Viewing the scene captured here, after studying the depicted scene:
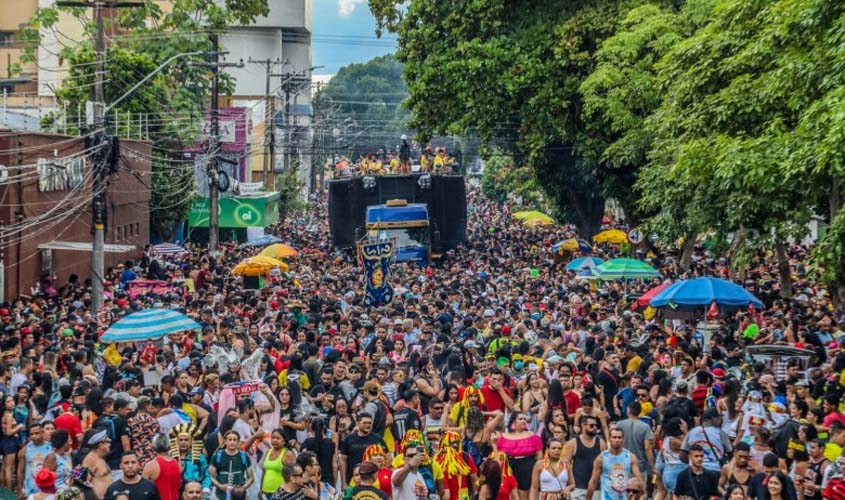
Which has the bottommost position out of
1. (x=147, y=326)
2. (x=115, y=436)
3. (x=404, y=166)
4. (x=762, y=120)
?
(x=115, y=436)

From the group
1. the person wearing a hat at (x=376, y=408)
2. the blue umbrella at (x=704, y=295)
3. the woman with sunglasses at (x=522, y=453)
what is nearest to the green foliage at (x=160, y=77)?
the blue umbrella at (x=704, y=295)

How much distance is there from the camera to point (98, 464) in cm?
1223

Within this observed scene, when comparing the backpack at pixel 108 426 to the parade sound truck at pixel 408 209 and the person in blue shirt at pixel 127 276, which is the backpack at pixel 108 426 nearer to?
the person in blue shirt at pixel 127 276

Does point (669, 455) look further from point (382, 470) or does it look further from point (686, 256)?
point (686, 256)

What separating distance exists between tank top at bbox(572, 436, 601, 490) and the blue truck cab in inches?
1095

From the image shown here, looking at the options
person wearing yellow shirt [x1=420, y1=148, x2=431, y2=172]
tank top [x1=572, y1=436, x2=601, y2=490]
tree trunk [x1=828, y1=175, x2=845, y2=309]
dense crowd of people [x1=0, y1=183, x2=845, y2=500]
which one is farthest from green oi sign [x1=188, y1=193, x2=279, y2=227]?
tank top [x1=572, y1=436, x2=601, y2=490]

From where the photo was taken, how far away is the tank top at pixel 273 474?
1239cm

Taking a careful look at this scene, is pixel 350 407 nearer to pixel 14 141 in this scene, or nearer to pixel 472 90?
pixel 14 141

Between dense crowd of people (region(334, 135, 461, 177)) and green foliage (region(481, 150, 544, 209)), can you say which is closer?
dense crowd of people (region(334, 135, 461, 177))

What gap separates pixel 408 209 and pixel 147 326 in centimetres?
2279

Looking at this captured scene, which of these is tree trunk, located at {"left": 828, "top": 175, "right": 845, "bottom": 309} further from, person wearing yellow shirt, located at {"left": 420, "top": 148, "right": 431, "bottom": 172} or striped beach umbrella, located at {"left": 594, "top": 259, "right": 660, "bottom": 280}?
person wearing yellow shirt, located at {"left": 420, "top": 148, "right": 431, "bottom": 172}

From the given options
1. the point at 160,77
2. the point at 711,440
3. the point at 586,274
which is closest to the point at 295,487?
the point at 711,440

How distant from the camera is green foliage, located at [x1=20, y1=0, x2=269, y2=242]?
1914 inches

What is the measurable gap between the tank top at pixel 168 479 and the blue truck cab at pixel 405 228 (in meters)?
28.8
